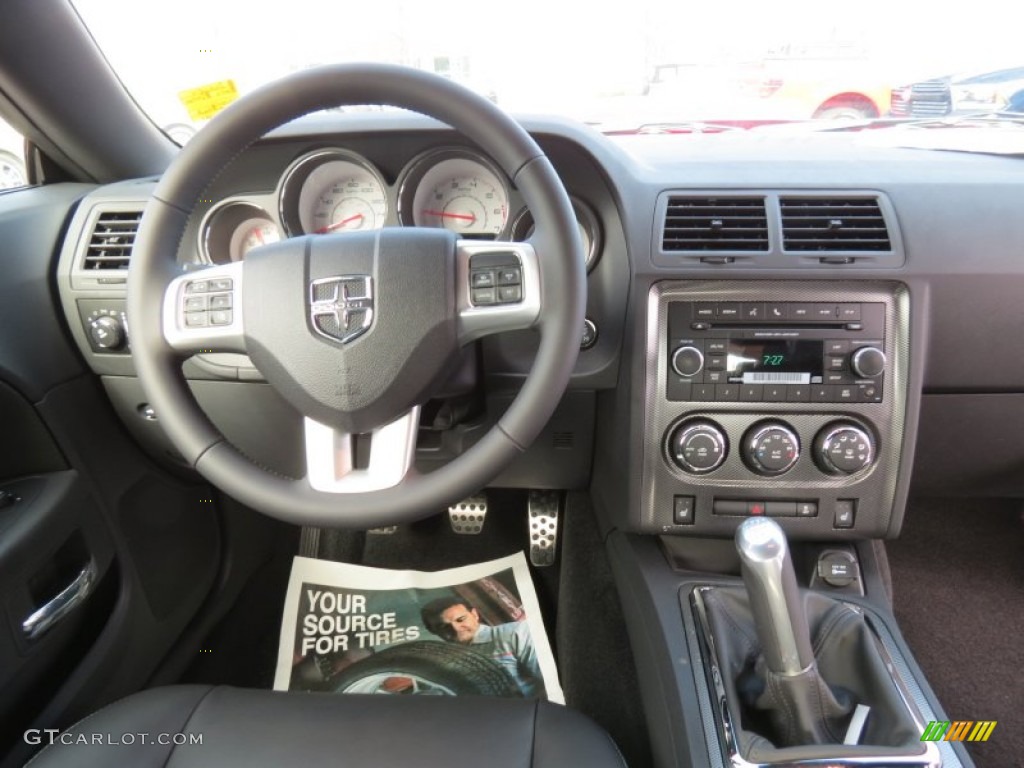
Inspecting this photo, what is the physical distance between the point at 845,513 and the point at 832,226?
451 mm

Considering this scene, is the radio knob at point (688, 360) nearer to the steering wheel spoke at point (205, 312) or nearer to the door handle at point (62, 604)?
the steering wheel spoke at point (205, 312)

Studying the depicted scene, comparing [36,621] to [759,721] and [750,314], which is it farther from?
[750,314]

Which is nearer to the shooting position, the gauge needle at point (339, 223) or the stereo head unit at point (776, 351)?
the stereo head unit at point (776, 351)

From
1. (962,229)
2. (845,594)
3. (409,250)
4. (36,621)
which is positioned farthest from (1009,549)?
(36,621)

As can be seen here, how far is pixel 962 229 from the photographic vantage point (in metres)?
1.09

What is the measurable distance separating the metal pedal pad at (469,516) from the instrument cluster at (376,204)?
28.6 inches

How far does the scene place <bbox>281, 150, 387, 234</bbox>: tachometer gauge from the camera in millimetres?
1199

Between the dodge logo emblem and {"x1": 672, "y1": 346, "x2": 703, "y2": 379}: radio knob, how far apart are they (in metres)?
0.49

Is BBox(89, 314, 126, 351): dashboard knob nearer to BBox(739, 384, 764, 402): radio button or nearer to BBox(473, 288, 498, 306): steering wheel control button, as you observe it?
BBox(473, 288, 498, 306): steering wheel control button

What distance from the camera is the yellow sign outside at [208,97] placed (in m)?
1.27

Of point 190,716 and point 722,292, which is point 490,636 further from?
point 722,292

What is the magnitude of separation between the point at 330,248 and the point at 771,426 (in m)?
0.71

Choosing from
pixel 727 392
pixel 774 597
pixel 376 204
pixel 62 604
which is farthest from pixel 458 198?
pixel 62 604

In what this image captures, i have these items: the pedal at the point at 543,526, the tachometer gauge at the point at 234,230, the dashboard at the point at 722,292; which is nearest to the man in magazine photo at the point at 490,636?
the pedal at the point at 543,526
